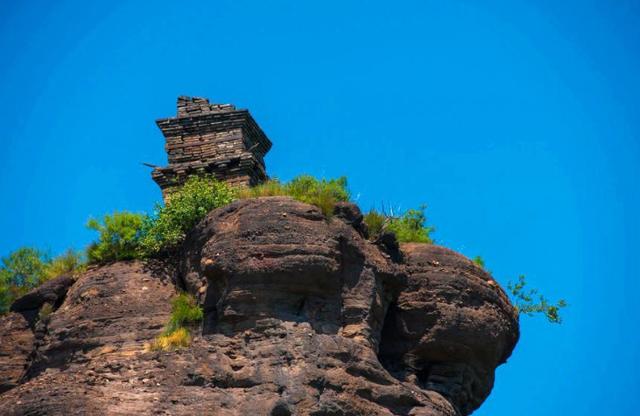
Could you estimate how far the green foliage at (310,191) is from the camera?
32.1m

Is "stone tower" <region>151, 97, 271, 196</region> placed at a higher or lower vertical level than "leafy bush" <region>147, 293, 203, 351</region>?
higher

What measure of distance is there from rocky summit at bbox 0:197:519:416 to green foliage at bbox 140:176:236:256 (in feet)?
1.24

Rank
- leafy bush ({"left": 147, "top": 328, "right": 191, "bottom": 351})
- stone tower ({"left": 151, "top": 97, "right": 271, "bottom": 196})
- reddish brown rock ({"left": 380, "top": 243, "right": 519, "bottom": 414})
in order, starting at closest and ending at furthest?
1. leafy bush ({"left": 147, "top": 328, "right": 191, "bottom": 351})
2. reddish brown rock ({"left": 380, "top": 243, "right": 519, "bottom": 414})
3. stone tower ({"left": 151, "top": 97, "right": 271, "bottom": 196})

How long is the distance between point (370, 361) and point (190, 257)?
4.95 meters

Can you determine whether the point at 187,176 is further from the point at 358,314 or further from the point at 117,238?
the point at 358,314

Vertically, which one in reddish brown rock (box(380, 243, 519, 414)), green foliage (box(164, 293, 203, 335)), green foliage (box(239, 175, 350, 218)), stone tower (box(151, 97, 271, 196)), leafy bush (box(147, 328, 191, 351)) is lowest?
leafy bush (box(147, 328, 191, 351))

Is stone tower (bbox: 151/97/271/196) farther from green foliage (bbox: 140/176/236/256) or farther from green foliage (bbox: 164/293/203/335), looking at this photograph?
green foliage (bbox: 164/293/203/335)

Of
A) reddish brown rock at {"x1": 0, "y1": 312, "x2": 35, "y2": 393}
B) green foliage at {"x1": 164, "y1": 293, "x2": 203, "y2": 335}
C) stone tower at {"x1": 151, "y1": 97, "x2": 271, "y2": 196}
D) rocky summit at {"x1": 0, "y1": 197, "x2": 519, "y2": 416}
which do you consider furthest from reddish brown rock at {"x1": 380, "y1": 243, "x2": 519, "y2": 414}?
reddish brown rock at {"x1": 0, "y1": 312, "x2": 35, "y2": 393}

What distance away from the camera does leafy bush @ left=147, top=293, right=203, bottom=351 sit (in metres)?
30.5

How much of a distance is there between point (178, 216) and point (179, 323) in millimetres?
3111

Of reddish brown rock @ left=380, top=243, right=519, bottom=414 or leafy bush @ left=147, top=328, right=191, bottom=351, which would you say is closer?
leafy bush @ left=147, top=328, right=191, bottom=351

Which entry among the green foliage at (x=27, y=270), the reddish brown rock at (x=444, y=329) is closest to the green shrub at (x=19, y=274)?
the green foliage at (x=27, y=270)

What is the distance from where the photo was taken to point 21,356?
32.8 metres

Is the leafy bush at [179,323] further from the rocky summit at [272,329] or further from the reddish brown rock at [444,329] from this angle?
the reddish brown rock at [444,329]
